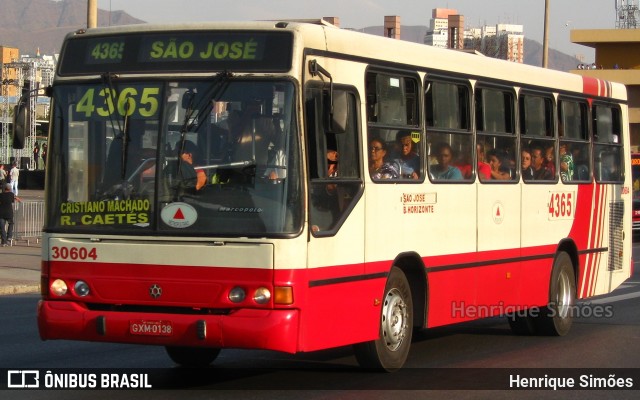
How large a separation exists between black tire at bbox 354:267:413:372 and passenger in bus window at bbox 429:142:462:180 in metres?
1.16

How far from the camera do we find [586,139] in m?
15.7

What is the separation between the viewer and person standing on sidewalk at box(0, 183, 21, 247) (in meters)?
29.4

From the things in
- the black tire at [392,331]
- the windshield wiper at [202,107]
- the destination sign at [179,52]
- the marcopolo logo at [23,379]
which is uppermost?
the destination sign at [179,52]

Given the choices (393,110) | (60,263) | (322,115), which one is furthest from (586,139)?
(60,263)

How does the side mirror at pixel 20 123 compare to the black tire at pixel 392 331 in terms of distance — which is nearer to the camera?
the side mirror at pixel 20 123

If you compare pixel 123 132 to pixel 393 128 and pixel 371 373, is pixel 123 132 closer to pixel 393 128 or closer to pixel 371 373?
pixel 393 128

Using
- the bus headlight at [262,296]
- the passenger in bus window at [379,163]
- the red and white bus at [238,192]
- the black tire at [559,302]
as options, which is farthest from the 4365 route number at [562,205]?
the bus headlight at [262,296]

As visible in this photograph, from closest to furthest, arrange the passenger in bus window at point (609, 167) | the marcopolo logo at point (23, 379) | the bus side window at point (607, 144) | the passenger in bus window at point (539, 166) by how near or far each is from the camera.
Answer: the marcopolo logo at point (23, 379) → the passenger in bus window at point (539, 166) → the bus side window at point (607, 144) → the passenger in bus window at point (609, 167)

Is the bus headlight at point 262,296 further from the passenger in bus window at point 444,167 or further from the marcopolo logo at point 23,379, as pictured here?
the passenger in bus window at point 444,167

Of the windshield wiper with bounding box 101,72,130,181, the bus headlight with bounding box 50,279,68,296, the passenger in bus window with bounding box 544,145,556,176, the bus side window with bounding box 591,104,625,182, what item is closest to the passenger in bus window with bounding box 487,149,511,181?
the passenger in bus window with bounding box 544,145,556,176

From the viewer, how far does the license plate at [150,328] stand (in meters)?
9.49

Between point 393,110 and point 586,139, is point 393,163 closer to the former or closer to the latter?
point 393,110

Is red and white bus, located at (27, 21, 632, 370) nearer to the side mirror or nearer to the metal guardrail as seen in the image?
the side mirror

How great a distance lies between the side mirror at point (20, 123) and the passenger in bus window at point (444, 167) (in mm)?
3777
